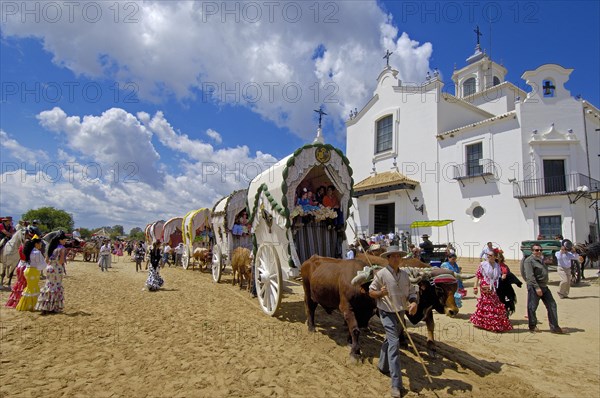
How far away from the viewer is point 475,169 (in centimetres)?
1919

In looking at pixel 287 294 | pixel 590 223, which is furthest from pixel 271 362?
pixel 590 223

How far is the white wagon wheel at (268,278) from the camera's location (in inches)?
269

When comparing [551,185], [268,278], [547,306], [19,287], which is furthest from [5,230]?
[551,185]

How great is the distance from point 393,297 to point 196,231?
15.1 meters

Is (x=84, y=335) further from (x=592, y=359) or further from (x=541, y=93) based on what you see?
(x=541, y=93)

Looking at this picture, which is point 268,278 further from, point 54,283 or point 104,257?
point 104,257

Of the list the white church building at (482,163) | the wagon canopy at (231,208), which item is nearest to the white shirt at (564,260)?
the white church building at (482,163)

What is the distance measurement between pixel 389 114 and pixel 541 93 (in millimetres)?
8887

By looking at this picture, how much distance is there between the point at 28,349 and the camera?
5180 millimetres

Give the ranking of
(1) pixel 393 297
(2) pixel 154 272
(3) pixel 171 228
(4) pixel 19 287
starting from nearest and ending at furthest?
(1) pixel 393 297, (4) pixel 19 287, (2) pixel 154 272, (3) pixel 171 228

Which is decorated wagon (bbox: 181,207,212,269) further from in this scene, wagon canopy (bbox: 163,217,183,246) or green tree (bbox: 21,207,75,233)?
green tree (bbox: 21,207,75,233)

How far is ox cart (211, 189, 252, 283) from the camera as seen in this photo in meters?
Answer: 12.5

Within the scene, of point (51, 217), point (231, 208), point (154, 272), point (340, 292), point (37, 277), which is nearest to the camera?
point (340, 292)

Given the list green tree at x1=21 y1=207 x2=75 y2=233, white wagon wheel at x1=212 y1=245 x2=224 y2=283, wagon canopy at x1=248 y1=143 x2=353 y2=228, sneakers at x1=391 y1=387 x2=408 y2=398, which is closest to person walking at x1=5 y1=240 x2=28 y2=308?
wagon canopy at x1=248 y1=143 x2=353 y2=228
